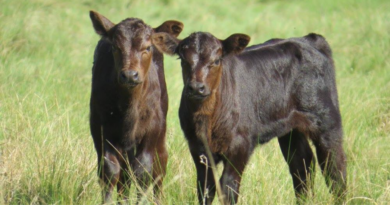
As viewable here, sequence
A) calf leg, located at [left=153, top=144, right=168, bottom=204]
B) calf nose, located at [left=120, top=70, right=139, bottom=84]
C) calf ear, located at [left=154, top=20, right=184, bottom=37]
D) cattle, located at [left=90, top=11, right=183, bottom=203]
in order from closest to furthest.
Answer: calf nose, located at [left=120, top=70, right=139, bottom=84]
cattle, located at [left=90, top=11, right=183, bottom=203]
calf leg, located at [left=153, top=144, right=168, bottom=204]
calf ear, located at [left=154, top=20, right=184, bottom=37]

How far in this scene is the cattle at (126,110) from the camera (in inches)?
254

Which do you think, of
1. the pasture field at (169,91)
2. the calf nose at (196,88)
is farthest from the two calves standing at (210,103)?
the pasture field at (169,91)

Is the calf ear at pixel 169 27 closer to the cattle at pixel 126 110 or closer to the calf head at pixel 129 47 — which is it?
the cattle at pixel 126 110

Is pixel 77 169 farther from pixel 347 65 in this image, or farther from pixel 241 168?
pixel 347 65

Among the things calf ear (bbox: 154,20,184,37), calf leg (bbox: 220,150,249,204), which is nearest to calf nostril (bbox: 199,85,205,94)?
calf leg (bbox: 220,150,249,204)

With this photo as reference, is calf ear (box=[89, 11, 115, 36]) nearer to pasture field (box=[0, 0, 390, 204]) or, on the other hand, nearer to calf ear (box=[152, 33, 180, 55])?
calf ear (box=[152, 33, 180, 55])

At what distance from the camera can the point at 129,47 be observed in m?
6.44

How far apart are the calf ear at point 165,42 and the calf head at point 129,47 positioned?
2.3 inches

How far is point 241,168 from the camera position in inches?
255

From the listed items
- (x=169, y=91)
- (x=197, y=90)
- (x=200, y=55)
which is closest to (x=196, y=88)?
(x=197, y=90)

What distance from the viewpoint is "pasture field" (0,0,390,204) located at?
6445 millimetres

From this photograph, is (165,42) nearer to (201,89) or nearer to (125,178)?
(201,89)

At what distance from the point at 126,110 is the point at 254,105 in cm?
115

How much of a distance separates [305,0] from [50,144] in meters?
11.1
